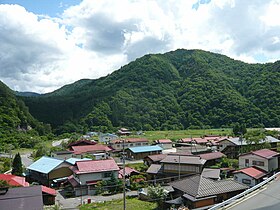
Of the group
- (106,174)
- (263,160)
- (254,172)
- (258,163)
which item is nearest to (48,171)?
(106,174)

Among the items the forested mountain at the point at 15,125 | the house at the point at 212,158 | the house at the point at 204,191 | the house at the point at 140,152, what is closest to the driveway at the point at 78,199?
the house at the point at 204,191

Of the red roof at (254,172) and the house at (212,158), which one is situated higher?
the red roof at (254,172)

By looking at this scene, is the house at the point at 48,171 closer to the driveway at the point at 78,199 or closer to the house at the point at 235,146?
the driveway at the point at 78,199

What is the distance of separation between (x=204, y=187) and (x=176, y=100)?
99238 mm

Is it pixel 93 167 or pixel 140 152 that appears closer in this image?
pixel 93 167

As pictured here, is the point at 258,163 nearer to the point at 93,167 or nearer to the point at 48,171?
the point at 93,167

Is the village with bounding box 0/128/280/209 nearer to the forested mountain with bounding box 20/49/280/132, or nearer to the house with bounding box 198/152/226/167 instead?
the house with bounding box 198/152/226/167

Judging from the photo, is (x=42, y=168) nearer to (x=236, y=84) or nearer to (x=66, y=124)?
(x=66, y=124)

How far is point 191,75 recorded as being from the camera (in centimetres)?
13088

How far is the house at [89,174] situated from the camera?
26.9 m

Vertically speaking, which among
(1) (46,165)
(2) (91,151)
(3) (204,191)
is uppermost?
(3) (204,191)

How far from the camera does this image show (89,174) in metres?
27.5

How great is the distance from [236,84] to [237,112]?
25474 mm


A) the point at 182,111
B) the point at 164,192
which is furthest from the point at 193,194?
the point at 182,111
